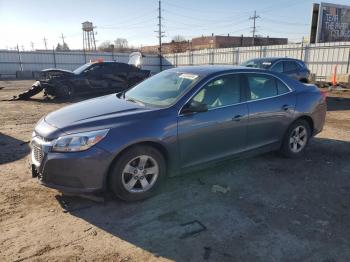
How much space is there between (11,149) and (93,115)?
3153mm

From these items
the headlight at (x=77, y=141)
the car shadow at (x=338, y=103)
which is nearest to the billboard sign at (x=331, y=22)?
the car shadow at (x=338, y=103)

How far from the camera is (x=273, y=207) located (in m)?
3.99

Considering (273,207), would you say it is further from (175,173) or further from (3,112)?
(3,112)

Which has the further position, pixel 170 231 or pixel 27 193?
pixel 27 193

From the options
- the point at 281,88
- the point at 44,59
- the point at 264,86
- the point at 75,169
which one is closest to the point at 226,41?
the point at 44,59

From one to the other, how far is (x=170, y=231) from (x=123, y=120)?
139cm

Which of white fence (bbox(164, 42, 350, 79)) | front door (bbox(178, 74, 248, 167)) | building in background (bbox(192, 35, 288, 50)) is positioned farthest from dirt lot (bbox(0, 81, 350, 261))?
building in background (bbox(192, 35, 288, 50))

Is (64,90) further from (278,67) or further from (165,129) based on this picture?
(165,129)

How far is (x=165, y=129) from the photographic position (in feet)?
13.3

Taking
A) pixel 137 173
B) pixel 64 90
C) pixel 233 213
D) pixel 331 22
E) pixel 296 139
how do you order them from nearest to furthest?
pixel 233 213, pixel 137 173, pixel 296 139, pixel 64 90, pixel 331 22

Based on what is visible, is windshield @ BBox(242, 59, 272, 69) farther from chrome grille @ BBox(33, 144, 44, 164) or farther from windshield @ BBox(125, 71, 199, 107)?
chrome grille @ BBox(33, 144, 44, 164)

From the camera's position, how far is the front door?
4.30 metres

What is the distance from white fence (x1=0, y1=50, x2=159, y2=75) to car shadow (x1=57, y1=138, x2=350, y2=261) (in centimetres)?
3282

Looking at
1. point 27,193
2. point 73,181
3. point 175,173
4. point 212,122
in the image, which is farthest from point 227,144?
point 27,193
